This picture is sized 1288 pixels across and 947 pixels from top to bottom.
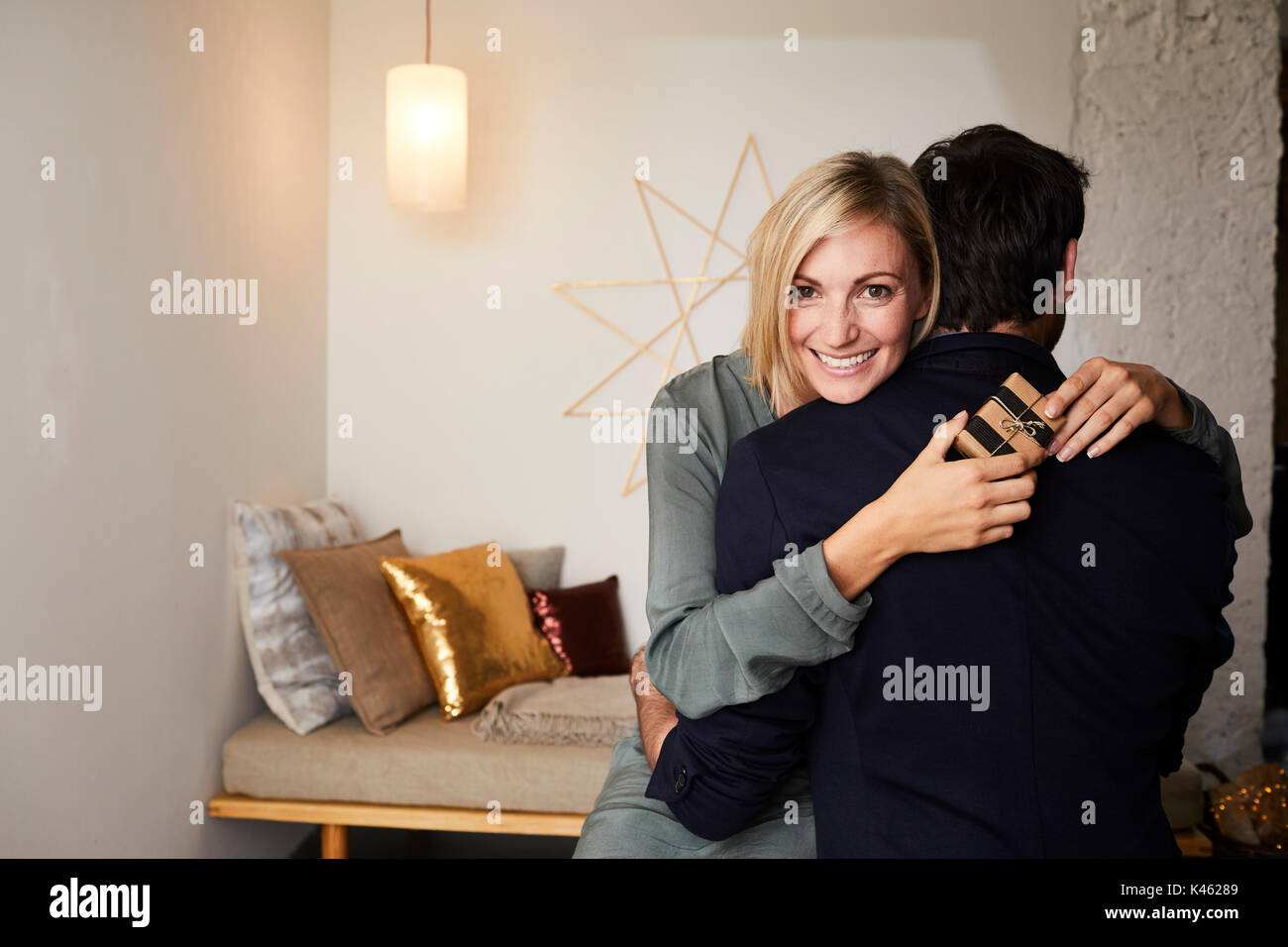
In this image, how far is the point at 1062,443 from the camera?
112cm

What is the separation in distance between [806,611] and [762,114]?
121 inches

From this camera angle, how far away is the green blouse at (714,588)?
1098 mm

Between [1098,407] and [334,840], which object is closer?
[1098,407]

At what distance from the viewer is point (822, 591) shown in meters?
1.06

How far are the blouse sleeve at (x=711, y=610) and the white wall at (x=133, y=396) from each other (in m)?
1.42

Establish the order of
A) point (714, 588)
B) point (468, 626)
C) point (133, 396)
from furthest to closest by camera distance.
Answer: point (468, 626)
point (133, 396)
point (714, 588)

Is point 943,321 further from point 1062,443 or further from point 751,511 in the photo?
point 751,511

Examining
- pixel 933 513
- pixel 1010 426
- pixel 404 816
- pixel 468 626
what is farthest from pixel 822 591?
pixel 468 626

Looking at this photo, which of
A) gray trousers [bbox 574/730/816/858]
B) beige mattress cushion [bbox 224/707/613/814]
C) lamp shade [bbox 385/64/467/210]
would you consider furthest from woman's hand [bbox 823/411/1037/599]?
lamp shade [bbox 385/64/467/210]

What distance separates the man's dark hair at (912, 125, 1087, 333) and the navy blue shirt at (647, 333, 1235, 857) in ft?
0.18

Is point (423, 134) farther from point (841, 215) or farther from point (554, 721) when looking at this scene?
point (841, 215)

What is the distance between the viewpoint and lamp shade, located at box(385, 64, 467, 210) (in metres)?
3.37

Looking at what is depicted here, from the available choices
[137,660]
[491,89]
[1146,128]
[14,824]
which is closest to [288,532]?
[137,660]

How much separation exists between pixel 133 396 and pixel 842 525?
1.99 meters
